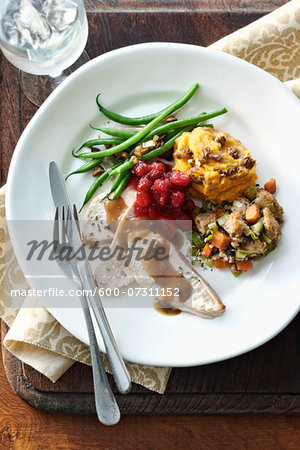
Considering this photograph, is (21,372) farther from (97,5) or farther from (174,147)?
(97,5)


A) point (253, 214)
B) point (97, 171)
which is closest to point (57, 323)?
point (97, 171)

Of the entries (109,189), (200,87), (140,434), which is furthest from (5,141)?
(140,434)

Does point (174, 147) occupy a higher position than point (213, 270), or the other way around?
point (174, 147)

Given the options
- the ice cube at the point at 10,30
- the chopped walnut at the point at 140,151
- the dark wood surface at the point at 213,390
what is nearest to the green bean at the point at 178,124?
the chopped walnut at the point at 140,151

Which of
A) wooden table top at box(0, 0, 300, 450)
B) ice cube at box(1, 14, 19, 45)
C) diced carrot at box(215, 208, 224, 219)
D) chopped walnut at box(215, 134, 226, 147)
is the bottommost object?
wooden table top at box(0, 0, 300, 450)

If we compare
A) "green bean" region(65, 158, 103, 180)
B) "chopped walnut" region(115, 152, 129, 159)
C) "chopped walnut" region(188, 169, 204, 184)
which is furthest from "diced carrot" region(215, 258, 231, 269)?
"green bean" region(65, 158, 103, 180)

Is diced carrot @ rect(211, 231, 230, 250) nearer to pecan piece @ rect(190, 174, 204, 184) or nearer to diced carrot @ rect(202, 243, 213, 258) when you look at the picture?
diced carrot @ rect(202, 243, 213, 258)
